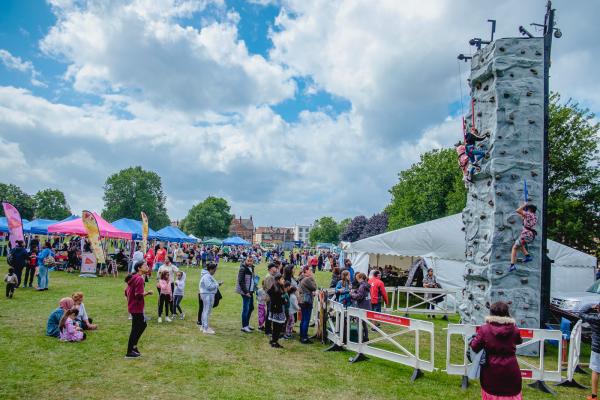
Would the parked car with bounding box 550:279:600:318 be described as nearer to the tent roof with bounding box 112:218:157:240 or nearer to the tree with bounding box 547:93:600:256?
the tree with bounding box 547:93:600:256

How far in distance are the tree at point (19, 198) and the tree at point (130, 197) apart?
1781 centimetres

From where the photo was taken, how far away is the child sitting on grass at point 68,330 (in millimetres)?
8312

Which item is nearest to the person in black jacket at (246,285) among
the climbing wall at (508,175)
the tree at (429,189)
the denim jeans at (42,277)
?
the climbing wall at (508,175)

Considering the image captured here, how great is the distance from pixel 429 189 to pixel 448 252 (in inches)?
915

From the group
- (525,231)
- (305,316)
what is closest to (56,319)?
(305,316)

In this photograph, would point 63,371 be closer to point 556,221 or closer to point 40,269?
point 40,269

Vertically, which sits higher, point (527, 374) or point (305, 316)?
point (305, 316)

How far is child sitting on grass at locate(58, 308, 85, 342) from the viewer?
8312 millimetres

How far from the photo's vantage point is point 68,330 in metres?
8.32

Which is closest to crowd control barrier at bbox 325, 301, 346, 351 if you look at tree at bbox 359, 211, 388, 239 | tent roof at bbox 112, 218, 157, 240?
tent roof at bbox 112, 218, 157, 240

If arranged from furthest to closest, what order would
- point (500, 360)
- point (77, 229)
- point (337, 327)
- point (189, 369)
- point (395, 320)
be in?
point (77, 229) → point (337, 327) → point (395, 320) → point (189, 369) → point (500, 360)

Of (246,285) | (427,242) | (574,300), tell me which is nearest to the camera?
(246,285)

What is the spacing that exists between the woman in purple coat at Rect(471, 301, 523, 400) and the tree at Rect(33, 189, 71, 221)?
91.1m

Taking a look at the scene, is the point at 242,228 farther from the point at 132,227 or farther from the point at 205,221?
the point at 132,227
